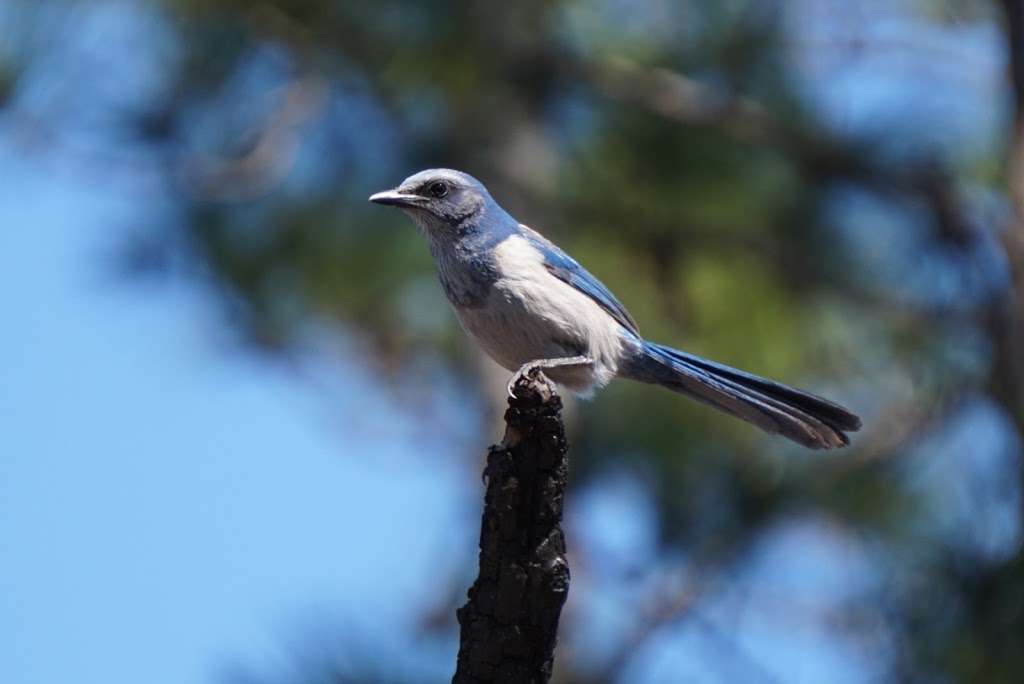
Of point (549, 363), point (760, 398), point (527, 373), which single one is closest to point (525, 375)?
point (527, 373)

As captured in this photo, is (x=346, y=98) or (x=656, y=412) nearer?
(x=656, y=412)

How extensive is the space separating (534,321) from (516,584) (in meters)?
1.06

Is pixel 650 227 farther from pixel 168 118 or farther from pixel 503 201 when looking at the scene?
pixel 168 118

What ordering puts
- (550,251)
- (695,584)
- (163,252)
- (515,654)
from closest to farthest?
(515,654)
(550,251)
(695,584)
(163,252)

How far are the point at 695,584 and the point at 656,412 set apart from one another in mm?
793

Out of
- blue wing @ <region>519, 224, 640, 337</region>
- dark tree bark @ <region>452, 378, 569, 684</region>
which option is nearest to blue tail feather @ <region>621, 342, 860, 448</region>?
blue wing @ <region>519, 224, 640, 337</region>

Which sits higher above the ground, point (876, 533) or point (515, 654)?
point (876, 533)

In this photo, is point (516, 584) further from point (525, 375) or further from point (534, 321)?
point (534, 321)

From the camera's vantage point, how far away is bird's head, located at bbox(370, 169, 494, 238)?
13.8 feet

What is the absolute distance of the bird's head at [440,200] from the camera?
4215mm

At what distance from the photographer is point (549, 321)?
401 centimetres

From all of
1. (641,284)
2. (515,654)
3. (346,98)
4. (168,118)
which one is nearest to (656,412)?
(641,284)

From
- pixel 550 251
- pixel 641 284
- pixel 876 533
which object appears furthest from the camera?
pixel 641 284

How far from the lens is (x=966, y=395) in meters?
5.72
